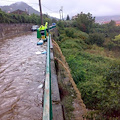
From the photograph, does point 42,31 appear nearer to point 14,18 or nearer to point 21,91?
point 21,91

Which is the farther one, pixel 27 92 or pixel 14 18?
pixel 14 18

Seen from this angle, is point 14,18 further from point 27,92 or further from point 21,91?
point 27,92

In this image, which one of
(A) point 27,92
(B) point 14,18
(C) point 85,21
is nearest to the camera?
(A) point 27,92

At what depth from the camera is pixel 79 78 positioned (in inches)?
345

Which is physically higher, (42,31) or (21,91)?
(42,31)

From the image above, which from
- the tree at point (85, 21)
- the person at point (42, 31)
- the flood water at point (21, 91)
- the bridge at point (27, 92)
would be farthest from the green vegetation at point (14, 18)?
the bridge at point (27, 92)

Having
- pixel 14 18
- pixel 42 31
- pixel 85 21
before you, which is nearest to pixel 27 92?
pixel 42 31

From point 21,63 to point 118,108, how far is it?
434 cm

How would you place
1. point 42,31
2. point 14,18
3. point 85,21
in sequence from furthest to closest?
point 85,21 → point 14,18 → point 42,31

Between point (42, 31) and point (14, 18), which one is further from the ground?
point (14, 18)

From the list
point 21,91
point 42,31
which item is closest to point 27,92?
point 21,91

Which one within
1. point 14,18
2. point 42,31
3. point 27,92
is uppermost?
point 14,18

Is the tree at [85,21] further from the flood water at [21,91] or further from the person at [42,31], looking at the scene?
the flood water at [21,91]

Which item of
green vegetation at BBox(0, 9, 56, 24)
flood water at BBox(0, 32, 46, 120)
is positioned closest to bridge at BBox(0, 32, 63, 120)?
flood water at BBox(0, 32, 46, 120)
